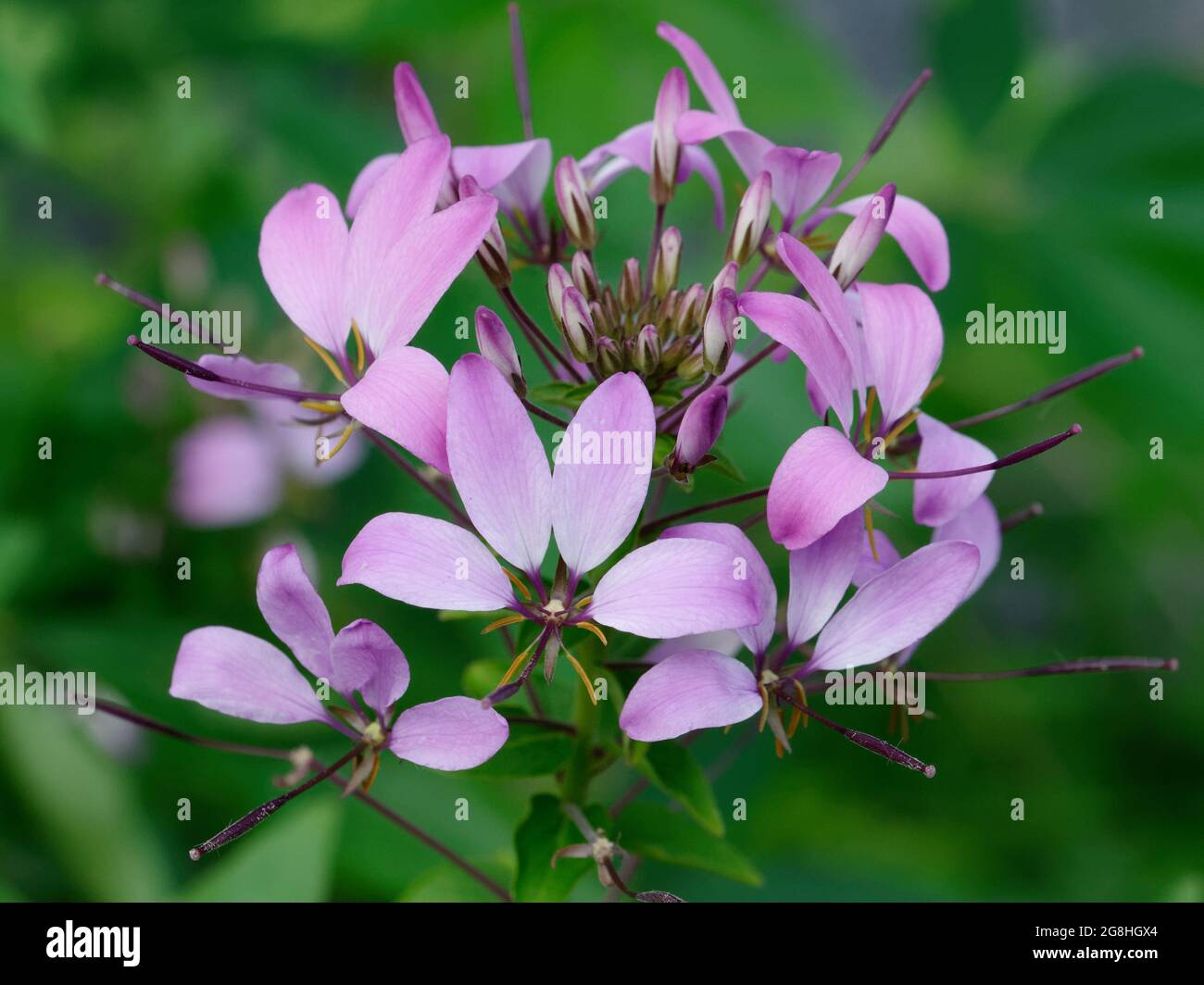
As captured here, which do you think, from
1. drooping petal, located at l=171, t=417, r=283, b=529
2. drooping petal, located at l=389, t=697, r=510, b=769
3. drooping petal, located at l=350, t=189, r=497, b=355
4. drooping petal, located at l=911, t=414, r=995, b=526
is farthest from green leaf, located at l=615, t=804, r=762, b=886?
drooping petal, located at l=171, t=417, r=283, b=529

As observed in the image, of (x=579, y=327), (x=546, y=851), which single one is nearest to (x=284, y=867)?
(x=546, y=851)

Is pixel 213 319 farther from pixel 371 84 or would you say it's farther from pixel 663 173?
pixel 371 84

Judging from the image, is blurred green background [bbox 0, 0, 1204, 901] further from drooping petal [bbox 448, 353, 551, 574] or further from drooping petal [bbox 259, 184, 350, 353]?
drooping petal [bbox 448, 353, 551, 574]

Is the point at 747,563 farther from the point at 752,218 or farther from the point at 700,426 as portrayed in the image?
the point at 752,218

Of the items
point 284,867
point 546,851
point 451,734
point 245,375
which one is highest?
point 245,375

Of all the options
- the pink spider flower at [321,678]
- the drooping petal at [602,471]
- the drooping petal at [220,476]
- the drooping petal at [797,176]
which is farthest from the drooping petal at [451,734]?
the drooping petal at [220,476]

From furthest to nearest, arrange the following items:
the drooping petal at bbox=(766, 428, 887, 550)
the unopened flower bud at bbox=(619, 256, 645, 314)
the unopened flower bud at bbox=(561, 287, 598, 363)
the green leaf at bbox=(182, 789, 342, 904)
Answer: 1. the green leaf at bbox=(182, 789, 342, 904)
2. the unopened flower bud at bbox=(619, 256, 645, 314)
3. the unopened flower bud at bbox=(561, 287, 598, 363)
4. the drooping petal at bbox=(766, 428, 887, 550)
